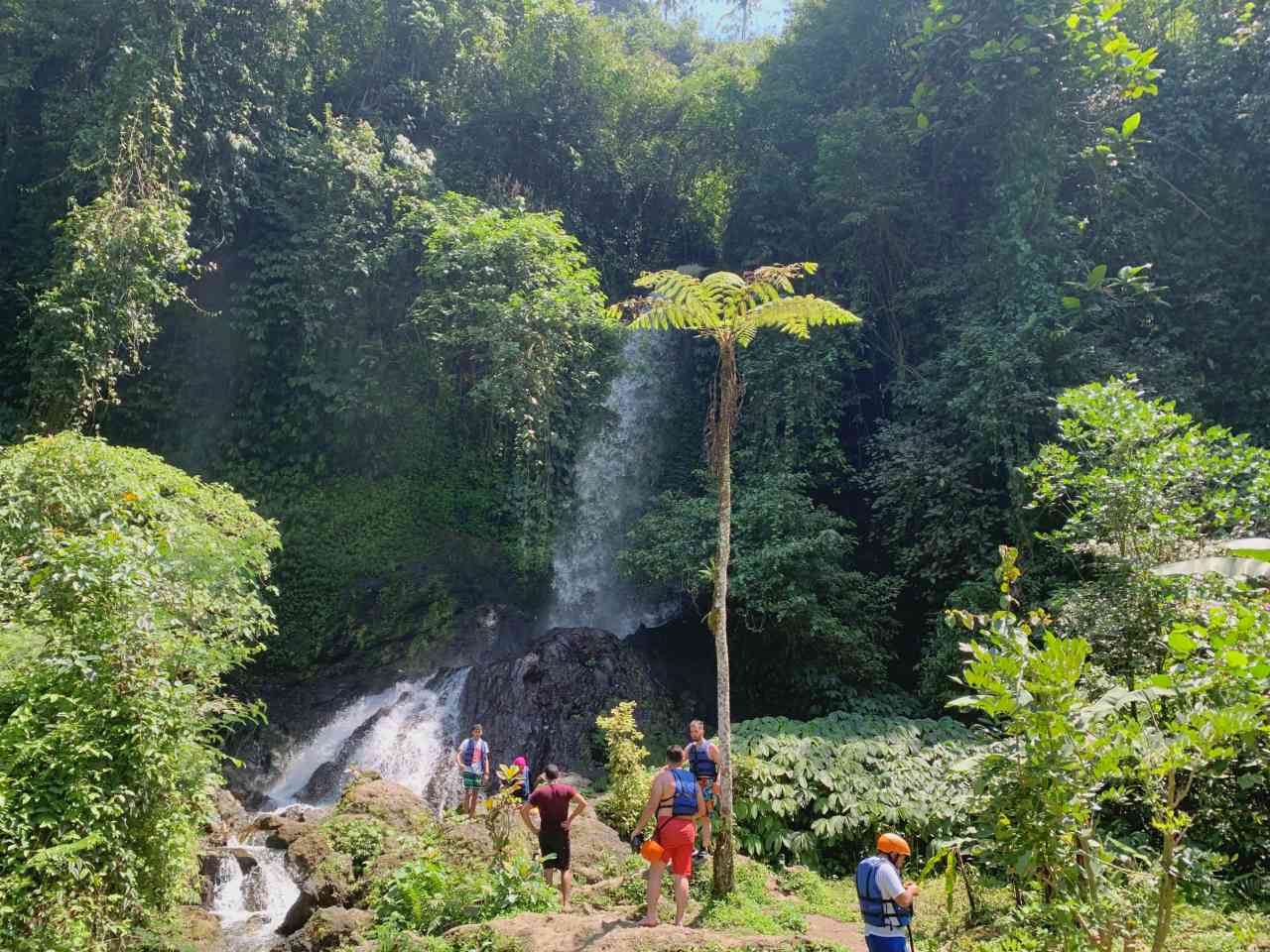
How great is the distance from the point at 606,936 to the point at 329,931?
2.77 metres

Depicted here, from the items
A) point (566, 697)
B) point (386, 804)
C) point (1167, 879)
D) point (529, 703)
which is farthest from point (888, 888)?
point (529, 703)

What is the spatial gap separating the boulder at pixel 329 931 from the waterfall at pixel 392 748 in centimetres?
513

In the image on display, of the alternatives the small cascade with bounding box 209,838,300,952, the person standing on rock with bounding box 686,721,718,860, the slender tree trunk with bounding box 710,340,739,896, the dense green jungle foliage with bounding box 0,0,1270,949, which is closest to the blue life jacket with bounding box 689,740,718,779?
the person standing on rock with bounding box 686,721,718,860

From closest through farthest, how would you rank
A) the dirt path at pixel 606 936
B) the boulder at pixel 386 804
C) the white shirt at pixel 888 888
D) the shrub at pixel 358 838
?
the white shirt at pixel 888 888 → the dirt path at pixel 606 936 → the shrub at pixel 358 838 → the boulder at pixel 386 804

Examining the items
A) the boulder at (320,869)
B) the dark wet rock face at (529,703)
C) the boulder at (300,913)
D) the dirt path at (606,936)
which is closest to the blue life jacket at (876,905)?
the dirt path at (606,936)

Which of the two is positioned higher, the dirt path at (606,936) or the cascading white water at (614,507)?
the cascading white water at (614,507)

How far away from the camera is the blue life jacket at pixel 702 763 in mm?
7879

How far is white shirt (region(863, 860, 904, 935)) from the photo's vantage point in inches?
186

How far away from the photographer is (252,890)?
9.05 m

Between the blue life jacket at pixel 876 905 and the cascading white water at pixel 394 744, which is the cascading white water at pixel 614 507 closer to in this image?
the cascading white water at pixel 394 744

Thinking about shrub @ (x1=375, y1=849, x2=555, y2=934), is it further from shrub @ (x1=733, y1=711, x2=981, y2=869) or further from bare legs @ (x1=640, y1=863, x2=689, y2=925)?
shrub @ (x1=733, y1=711, x2=981, y2=869)

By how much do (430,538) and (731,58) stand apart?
2050 cm

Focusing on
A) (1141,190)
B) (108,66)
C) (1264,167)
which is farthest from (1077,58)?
(108,66)

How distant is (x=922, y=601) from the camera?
14.3 metres
